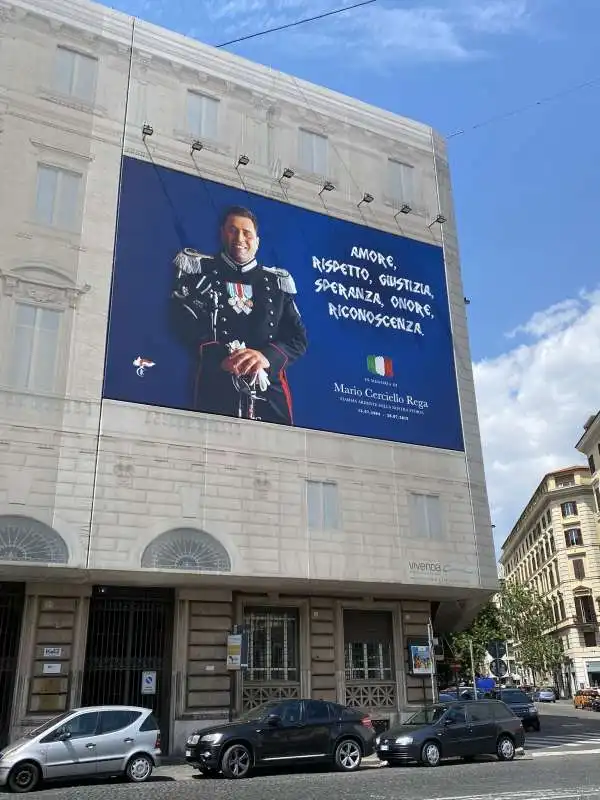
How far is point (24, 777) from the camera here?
13641mm

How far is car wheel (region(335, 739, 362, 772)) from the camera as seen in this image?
1656cm

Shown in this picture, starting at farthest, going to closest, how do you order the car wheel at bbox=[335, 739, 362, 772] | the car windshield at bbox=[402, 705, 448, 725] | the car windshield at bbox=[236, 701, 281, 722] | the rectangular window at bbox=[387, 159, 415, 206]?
the rectangular window at bbox=[387, 159, 415, 206] < the car windshield at bbox=[402, 705, 448, 725] < the car wheel at bbox=[335, 739, 362, 772] < the car windshield at bbox=[236, 701, 281, 722]

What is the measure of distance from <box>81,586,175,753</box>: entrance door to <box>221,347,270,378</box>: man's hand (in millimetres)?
7262

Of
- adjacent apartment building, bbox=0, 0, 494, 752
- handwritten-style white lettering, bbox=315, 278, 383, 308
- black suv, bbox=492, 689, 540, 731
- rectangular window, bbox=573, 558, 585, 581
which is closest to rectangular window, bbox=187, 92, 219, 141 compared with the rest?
adjacent apartment building, bbox=0, 0, 494, 752

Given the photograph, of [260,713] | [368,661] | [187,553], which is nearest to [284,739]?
[260,713]

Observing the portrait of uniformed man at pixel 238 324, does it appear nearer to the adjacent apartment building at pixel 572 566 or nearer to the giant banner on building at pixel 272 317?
the giant banner on building at pixel 272 317

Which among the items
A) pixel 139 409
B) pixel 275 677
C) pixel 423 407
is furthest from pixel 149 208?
pixel 275 677

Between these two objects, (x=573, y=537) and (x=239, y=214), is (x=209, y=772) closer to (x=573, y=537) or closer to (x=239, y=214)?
(x=239, y=214)

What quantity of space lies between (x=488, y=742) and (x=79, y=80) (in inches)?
949

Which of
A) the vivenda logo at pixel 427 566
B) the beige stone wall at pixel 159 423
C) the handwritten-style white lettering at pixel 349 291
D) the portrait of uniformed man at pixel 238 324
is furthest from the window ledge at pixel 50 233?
the vivenda logo at pixel 427 566

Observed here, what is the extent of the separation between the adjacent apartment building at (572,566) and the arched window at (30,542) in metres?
62.8

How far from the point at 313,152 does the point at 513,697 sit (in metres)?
25.0

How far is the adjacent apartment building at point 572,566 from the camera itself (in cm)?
7156

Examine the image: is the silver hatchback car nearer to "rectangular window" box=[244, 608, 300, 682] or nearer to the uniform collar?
"rectangular window" box=[244, 608, 300, 682]
